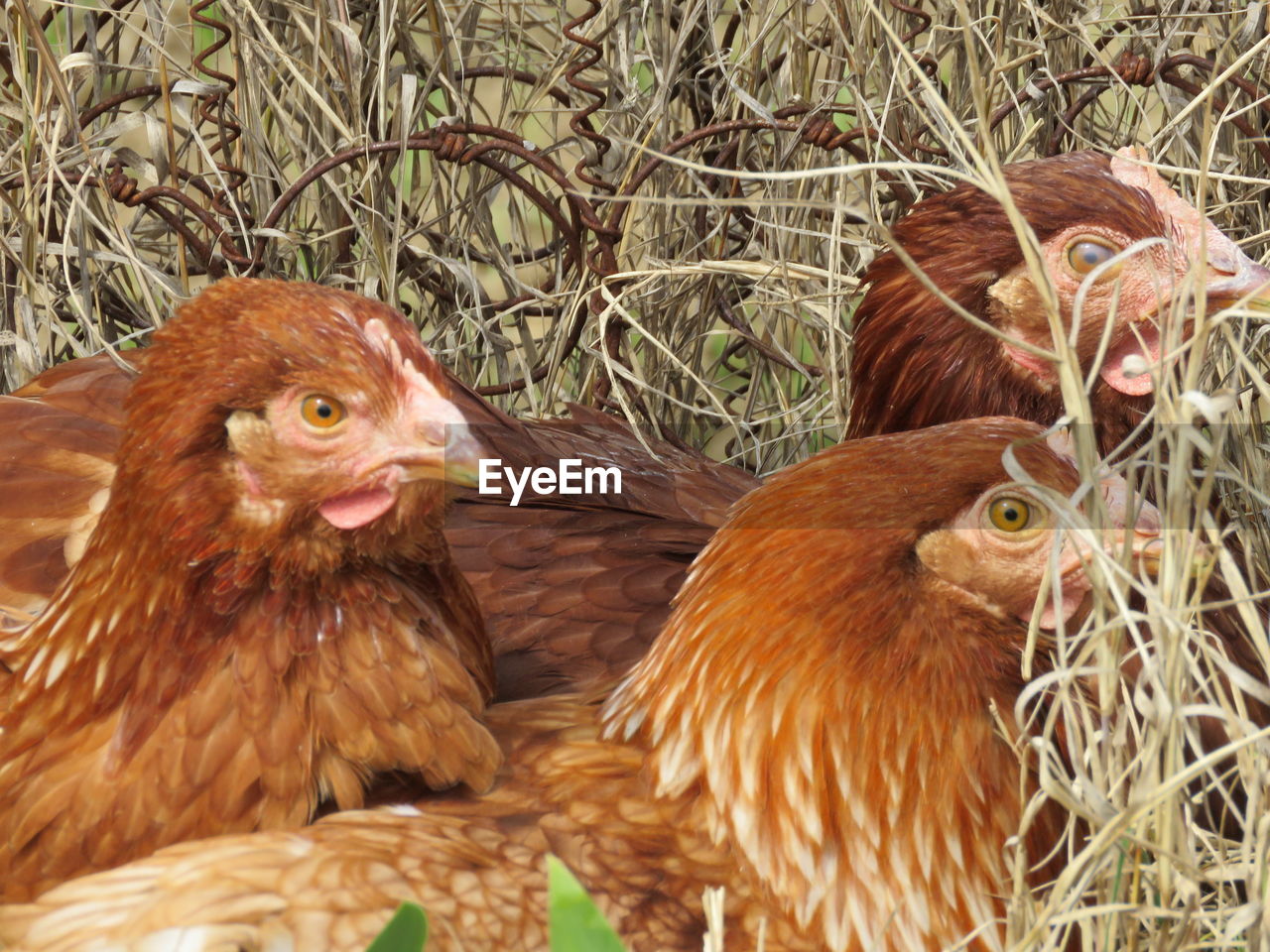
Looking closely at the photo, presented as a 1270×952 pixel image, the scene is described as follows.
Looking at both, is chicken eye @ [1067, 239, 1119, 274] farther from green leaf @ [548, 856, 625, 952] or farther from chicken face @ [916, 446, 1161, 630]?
green leaf @ [548, 856, 625, 952]

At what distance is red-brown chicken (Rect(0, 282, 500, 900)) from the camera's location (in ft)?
4.60

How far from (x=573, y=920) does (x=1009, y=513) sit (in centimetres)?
60

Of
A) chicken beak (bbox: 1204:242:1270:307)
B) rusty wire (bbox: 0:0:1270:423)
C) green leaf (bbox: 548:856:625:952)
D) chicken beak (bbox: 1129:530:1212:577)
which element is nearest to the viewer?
green leaf (bbox: 548:856:625:952)

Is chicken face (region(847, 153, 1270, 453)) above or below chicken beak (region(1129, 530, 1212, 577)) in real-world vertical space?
above

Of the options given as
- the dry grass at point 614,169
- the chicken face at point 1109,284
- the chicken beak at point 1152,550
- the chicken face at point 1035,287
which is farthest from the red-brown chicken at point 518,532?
the chicken beak at point 1152,550

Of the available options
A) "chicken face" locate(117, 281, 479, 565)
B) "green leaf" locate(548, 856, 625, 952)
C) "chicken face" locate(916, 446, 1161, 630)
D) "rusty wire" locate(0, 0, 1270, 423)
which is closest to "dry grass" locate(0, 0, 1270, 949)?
"rusty wire" locate(0, 0, 1270, 423)

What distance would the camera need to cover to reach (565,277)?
2.60 metres

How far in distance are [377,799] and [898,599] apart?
57cm

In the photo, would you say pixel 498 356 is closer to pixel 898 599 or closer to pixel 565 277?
pixel 565 277

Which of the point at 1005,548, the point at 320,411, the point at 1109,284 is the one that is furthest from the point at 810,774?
the point at 1109,284

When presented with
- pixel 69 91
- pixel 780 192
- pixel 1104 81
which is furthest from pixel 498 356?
pixel 1104 81

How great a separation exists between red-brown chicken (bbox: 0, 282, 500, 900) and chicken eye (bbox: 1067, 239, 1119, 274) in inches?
32.7

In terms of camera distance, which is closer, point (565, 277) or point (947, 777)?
point (947, 777)

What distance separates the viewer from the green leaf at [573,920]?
1042mm
